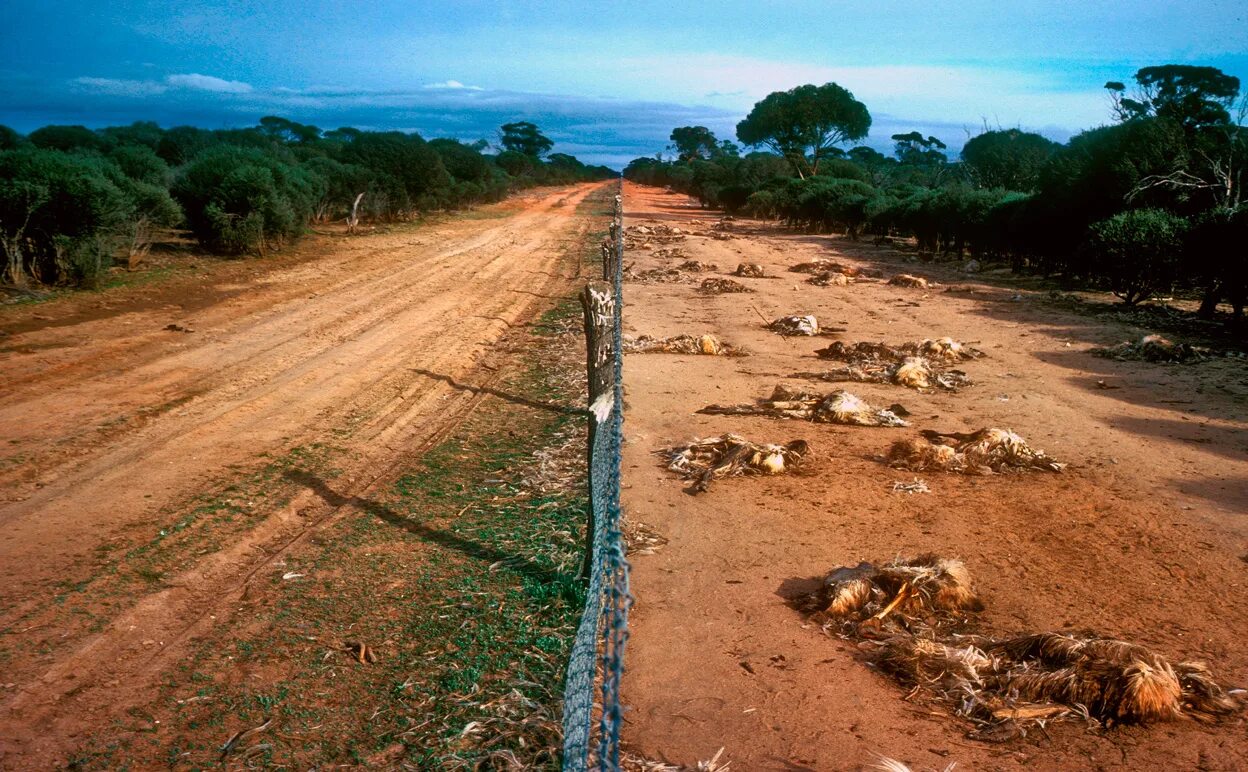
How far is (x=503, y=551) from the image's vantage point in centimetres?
602

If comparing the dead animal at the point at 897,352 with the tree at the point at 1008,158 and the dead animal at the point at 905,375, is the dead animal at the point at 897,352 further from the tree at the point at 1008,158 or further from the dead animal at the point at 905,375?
the tree at the point at 1008,158

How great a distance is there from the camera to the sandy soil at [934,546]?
4.05 metres

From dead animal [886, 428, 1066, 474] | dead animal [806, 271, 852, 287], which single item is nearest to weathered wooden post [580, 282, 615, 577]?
dead animal [886, 428, 1066, 474]

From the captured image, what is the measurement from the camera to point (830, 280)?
2089cm

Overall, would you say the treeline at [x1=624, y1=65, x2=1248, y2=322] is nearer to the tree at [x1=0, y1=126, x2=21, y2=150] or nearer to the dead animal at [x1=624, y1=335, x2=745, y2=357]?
the dead animal at [x1=624, y1=335, x2=745, y2=357]

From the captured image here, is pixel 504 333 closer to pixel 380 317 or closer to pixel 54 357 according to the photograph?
pixel 380 317

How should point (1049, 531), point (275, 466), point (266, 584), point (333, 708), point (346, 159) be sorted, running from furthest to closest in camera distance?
point (346, 159) < point (275, 466) < point (1049, 531) < point (266, 584) < point (333, 708)

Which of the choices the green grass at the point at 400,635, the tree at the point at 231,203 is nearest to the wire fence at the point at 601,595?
the green grass at the point at 400,635

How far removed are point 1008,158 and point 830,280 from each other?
Result: 2831 cm

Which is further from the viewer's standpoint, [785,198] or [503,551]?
[785,198]

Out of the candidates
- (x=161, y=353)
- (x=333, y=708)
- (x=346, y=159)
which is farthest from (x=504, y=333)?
(x=346, y=159)

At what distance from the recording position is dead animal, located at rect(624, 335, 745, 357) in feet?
41.9

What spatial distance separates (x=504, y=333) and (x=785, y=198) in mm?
31119

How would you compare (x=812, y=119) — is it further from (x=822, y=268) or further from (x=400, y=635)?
(x=400, y=635)
